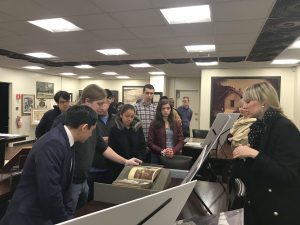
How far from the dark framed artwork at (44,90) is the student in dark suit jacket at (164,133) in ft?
25.1

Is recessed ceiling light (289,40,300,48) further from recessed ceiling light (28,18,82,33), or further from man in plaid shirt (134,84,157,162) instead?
recessed ceiling light (28,18,82,33)

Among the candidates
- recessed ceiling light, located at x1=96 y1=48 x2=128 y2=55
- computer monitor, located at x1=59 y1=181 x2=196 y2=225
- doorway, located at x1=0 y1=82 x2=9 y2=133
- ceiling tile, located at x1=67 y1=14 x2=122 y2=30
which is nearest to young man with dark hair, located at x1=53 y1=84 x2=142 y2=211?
computer monitor, located at x1=59 y1=181 x2=196 y2=225

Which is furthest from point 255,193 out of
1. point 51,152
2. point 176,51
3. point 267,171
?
point 176,51

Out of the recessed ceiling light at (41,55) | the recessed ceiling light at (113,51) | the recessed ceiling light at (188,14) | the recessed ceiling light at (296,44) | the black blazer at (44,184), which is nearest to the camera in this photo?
the black blazer at (44,184)

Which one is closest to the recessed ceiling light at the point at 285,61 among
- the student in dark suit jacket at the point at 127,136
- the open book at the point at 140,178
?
the student in dark suit jacket at the point at 127,136

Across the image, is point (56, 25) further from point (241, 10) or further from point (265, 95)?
point (265, 95)

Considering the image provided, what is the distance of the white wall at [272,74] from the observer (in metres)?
7.65

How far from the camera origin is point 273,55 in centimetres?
592

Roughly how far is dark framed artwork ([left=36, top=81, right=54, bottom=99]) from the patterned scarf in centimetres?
938

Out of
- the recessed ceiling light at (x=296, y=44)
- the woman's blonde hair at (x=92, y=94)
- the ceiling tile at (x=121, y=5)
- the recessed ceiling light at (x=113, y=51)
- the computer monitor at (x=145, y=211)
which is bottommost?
the computer monitor at (x=145, y=211)

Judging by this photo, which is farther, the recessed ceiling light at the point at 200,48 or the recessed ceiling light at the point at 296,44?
the recessed ceiling light at the point at 200,48

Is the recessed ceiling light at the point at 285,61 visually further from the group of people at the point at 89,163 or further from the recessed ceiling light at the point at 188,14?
the group of people at the point at 89,163

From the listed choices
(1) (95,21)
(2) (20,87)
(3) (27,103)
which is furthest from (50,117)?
(3) (27,103)

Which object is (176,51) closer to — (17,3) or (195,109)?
(17,3)
